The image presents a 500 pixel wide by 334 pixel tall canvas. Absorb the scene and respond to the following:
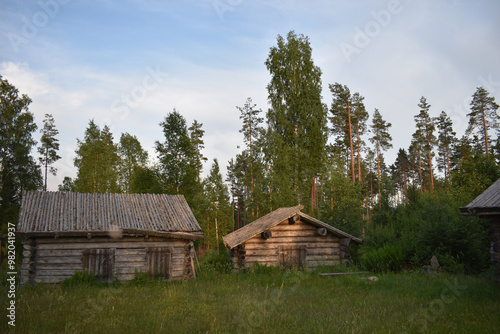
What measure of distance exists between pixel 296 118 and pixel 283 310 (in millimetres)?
21844

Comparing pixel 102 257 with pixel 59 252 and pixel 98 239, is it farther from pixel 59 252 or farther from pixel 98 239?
pixel 59 252

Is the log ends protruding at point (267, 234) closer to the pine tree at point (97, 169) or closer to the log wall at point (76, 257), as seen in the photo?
the log wall at point (76, 257)

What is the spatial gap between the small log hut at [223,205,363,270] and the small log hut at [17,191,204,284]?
2850 millimetres

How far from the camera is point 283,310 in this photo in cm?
976

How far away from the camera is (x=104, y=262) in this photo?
1636cm

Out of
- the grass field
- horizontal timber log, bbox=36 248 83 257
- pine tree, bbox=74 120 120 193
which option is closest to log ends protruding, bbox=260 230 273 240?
the grass field

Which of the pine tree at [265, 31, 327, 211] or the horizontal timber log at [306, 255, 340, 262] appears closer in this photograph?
the horizontal timber log at [306, 255, 340, 262]

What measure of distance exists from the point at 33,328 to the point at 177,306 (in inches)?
151

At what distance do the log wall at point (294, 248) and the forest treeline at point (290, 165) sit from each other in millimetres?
2508

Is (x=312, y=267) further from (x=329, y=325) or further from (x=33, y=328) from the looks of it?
(x=33, y=328)

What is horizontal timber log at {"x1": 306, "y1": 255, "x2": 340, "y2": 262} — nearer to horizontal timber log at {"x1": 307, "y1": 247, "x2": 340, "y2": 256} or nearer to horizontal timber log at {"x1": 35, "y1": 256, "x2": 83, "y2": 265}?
horizontal timber log at {"x1": 307, "y1": 247, "x2": 340, "y2": 256}

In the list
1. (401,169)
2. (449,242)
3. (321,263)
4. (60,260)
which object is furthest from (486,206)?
(401,169)

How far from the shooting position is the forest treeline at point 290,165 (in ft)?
76.6

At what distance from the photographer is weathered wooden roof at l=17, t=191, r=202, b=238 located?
1612cm
